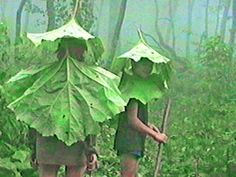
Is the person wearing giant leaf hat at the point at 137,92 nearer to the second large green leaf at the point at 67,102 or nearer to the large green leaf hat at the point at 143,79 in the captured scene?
the large green leaf hat at the point at 143,79

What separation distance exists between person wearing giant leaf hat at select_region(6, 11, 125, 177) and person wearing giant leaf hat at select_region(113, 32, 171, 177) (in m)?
0.34

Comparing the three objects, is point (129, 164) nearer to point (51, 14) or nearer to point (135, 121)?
point (135, 121)

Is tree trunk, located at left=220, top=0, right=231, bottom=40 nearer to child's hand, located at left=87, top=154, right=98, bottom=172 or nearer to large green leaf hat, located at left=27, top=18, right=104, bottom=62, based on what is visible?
child's hand, located at left=87, top=154, right=98, bottom=172

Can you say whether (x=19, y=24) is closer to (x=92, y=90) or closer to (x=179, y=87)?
(x=179, y=87)

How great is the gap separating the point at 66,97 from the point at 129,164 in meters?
0.97

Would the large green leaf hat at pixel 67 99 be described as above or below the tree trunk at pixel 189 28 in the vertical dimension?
above

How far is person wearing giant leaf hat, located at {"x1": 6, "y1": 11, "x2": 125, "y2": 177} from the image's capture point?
458cm

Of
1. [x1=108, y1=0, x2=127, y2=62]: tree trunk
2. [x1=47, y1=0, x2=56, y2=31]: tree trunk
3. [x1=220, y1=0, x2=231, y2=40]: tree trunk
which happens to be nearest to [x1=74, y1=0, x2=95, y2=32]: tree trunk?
[x1=47, y1=0, x2=56, y2=31]: tree trunk

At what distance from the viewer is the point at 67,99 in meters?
Answer: 4.60

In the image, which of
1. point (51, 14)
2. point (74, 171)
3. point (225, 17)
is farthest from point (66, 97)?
point (225, 17)

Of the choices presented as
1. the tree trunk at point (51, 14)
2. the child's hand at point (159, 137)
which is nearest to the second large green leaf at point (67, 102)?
the child's hand at point (159, 137)

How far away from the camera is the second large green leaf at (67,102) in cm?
457

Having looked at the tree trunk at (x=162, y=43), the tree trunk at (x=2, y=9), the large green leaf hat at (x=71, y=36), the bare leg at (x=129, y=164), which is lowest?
the tree trunk at (x=162, y=43)

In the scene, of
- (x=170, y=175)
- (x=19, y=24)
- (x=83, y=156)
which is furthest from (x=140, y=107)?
(x=19, y=24)
